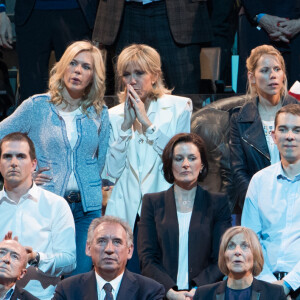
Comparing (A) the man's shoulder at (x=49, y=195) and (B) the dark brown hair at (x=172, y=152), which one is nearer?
(A) the man's shoulder at (x=49, y=195)

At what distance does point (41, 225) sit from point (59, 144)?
518 millimetres

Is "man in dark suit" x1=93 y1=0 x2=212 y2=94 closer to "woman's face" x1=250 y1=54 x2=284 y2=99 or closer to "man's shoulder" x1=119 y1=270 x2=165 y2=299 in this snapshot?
"woman's face" x1=250 y1=54 x2=284 y2=99

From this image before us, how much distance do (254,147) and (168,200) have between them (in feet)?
2.51

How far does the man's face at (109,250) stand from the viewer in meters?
4.03

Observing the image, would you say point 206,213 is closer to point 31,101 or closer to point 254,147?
point 254,147

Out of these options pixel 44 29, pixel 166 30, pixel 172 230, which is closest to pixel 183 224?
pixel 172 230

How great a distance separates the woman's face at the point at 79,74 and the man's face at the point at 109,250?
3.21ft

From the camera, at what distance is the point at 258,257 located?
4062mm

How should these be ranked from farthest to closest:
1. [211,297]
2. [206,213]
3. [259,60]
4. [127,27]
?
1. [127,27]
2. [259,60]
3. [206,213]
4. [211,297]

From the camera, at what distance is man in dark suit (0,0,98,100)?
5824 mm

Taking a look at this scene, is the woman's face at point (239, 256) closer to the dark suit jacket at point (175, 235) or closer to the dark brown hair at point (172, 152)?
the dark suit jacket at point (175, 235)

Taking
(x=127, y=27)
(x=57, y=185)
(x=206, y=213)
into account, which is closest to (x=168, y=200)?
(x=206, y=213)

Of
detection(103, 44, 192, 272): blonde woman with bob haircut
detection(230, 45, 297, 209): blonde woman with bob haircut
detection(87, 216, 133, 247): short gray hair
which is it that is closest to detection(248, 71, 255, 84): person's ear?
detection(230, 45, 297, 209): blonde woman with bob haircut

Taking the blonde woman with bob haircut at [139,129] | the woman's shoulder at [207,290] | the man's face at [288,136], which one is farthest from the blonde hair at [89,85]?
the woman's shoulder at [207,290]
